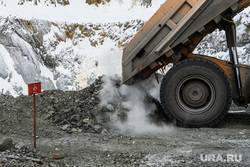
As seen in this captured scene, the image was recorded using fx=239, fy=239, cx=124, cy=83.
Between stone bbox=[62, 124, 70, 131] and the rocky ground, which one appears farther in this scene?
stone bbox=[62, 124, 70, 131]

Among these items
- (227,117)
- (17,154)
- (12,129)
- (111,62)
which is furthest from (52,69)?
(17,154)

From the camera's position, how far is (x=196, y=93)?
4578 mm

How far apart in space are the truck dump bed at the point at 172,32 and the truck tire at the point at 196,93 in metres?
0.38

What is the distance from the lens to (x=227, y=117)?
557 centimetres

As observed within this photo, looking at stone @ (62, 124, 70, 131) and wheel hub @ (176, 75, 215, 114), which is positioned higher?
wheel hub @ (176, 75, 215, 114)

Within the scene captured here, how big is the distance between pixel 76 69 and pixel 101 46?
2.86 m

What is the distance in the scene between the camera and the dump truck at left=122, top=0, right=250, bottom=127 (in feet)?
14.5

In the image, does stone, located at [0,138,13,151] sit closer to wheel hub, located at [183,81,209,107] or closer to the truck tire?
the truck tire

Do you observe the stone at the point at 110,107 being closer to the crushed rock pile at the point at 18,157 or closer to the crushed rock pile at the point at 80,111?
the crushed rock pile at the point at 80,111

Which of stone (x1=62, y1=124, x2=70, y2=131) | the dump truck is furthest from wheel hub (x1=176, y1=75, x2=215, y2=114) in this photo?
stone (x1=62, y1=124, x2=70, y2=131)

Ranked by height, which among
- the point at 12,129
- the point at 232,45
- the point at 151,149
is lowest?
the point at 151,149

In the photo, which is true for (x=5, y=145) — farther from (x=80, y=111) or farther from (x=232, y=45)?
(x=232, y=45)

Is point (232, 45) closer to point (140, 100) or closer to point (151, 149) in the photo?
point (140, 100)

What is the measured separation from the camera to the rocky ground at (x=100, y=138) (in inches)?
111
